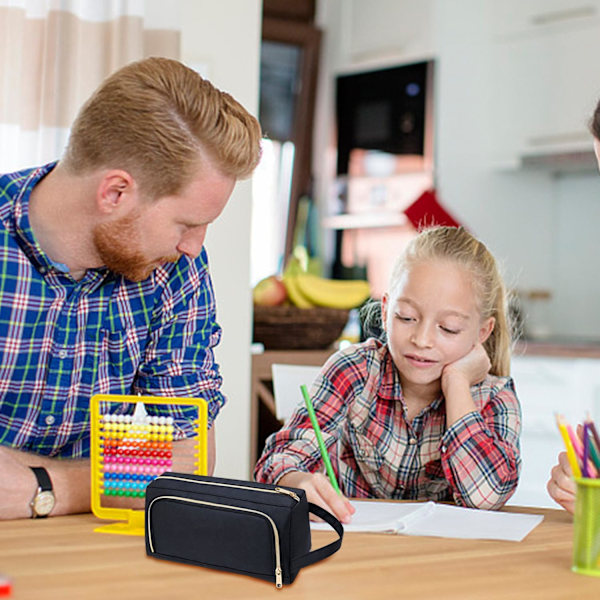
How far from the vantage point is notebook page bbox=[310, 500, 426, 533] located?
4.12 feet

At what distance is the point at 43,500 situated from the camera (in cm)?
133

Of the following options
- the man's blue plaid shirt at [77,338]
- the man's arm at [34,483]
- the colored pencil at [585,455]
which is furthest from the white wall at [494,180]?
the colored pencil at [585,455]

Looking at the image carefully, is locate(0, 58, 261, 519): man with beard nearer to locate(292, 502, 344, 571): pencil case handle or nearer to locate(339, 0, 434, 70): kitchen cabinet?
locate(292, 502, 344, 571): pencil case handle

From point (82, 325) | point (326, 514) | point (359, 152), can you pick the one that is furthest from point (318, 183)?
point (326, 514)

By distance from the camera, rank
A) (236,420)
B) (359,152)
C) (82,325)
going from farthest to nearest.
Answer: (359,152) < (236,420) < (82,325)

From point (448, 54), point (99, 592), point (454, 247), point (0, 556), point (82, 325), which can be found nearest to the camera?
point (99, 592)

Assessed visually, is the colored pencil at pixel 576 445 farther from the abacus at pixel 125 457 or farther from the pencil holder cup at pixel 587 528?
the abacus at pixel 125 457

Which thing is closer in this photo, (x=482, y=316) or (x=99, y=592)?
(x=99, y=592)

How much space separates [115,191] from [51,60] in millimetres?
1099

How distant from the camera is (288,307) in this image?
2.83 m

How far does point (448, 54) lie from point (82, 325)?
328 centimetres

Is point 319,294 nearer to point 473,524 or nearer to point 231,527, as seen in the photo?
point 473,524

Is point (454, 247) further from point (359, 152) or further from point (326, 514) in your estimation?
point (359, 152)

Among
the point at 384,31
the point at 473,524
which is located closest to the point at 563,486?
the point at 473,524
